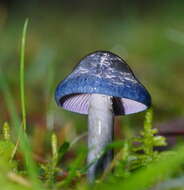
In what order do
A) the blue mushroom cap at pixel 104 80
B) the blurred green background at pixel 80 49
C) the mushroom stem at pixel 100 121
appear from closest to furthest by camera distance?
the blue mushroom cap at pixel 104 80, the mushroom stem at pixel 100 121, the blurred green background at pixel 80 49

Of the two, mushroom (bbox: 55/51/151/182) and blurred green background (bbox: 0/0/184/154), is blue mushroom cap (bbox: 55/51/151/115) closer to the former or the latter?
mushroom (bbox: 55/51/151/182)

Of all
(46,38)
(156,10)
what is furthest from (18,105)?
(156,10)

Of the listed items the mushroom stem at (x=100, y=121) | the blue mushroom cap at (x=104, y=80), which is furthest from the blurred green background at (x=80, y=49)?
the mushroom stem at (x=100, y=121)

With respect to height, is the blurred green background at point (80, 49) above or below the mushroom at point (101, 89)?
below

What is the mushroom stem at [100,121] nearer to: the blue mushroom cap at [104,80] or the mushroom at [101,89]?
the mushroom at [101,89]

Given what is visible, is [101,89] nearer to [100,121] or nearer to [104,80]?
[104,80]

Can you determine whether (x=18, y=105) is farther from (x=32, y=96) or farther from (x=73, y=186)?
(x=73, y=186)

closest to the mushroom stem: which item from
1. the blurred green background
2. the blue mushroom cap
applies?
the blue mushroom cap
